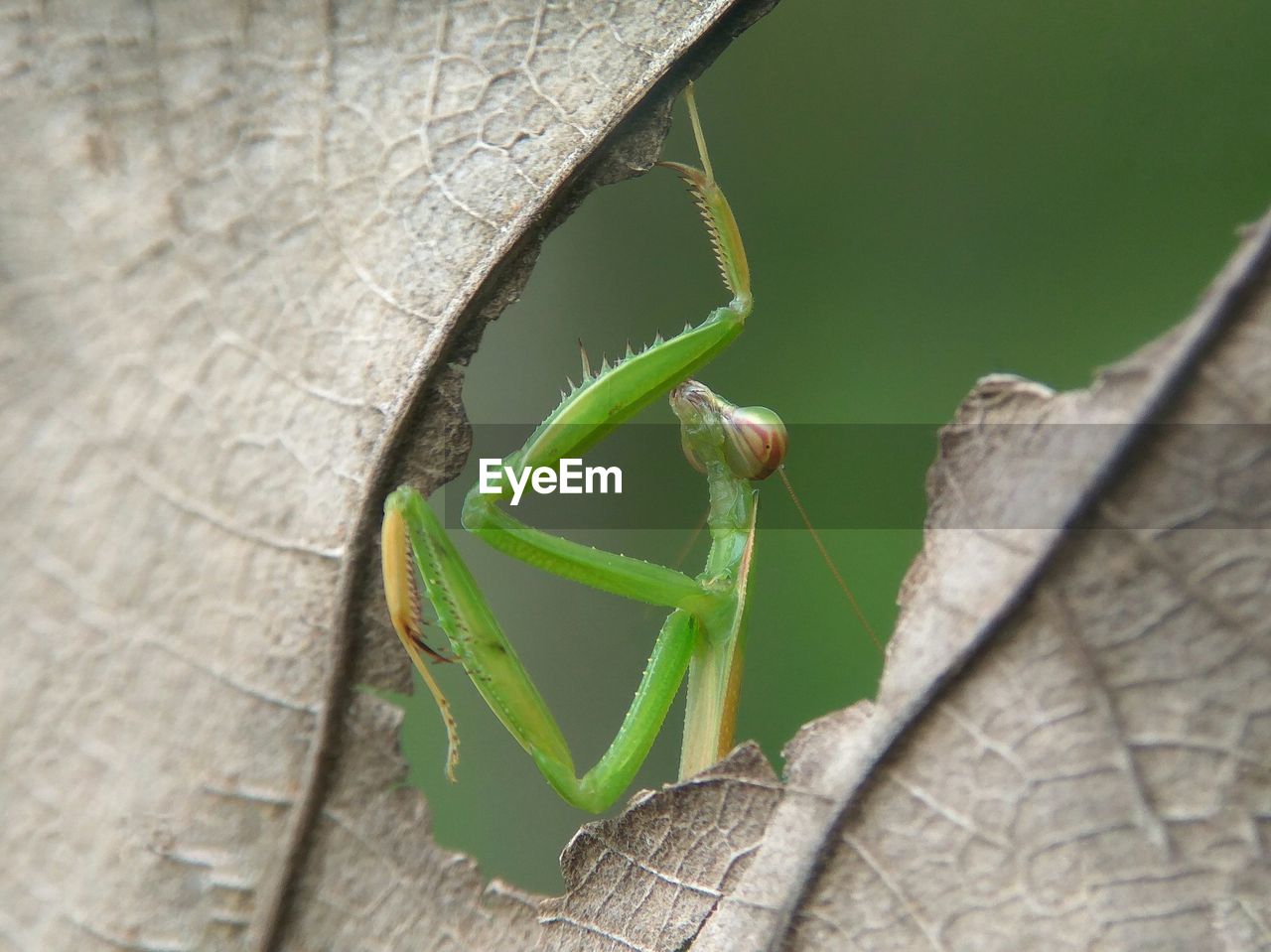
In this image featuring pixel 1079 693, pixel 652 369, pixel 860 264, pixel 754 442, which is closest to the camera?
pixel 1079 693

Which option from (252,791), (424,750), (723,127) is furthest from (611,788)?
(723,127)

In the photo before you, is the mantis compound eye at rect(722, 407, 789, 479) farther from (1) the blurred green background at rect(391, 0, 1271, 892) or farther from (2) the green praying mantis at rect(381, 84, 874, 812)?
(1) the blurred green background at rect(391, 0, 1271, 892)

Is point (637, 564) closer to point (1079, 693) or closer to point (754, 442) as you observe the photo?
point (754, 442)

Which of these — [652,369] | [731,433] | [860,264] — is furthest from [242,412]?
[860,264]

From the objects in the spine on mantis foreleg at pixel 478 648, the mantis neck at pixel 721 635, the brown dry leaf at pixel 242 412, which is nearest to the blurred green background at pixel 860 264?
the mantis neck at pixel 721 635

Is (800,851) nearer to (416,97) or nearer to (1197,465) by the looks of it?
(1197,465)

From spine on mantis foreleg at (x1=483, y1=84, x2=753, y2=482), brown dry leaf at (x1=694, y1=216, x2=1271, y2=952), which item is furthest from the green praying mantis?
brown dry leaf at (x1=694, y1=216, x2=1271, y2=952)

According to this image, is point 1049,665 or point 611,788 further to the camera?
point 611,788
